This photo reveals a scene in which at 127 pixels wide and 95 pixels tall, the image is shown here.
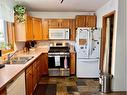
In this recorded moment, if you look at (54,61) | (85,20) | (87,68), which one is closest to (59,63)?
(54,61)

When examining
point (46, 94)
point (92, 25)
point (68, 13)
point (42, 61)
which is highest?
point (68, 13)

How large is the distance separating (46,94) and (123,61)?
2.07 meters

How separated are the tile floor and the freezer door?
220mm

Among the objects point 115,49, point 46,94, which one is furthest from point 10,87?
point 115,49

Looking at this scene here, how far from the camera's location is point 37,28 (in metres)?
5.26

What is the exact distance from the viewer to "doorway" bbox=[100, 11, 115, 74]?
14.0 feet

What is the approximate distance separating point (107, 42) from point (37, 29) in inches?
97.7

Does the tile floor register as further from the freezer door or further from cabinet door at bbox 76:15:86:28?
cabinet door at bbox 76:15:86:28

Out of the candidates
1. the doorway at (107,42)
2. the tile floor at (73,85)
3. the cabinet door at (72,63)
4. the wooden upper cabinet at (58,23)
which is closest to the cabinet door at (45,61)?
the tile floor at (73,85)

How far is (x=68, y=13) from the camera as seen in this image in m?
5.64

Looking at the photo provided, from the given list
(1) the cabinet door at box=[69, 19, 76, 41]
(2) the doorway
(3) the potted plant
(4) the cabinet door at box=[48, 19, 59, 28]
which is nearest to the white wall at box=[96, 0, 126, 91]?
(2) the doorway

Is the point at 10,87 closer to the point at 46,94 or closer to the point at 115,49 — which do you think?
the point at 46,94

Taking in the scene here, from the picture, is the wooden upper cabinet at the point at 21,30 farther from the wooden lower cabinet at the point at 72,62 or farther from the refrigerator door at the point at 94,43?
the refrigerator door at the point at 94,43

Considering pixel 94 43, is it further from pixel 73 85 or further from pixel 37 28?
pixel 37 28
